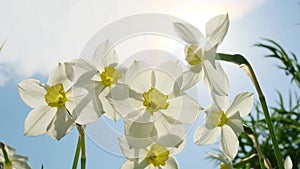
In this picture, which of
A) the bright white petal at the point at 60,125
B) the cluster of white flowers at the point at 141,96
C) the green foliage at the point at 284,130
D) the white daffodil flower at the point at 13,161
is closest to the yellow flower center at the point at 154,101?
the cluster of white flowers at the point at 141,96

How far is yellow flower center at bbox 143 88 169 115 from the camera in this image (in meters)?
0.45

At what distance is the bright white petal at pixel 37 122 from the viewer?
1.73 ft

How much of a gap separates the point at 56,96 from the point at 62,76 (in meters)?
0.03

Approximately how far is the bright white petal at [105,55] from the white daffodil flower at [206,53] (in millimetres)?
76

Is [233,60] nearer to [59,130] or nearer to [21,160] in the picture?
[59,130]

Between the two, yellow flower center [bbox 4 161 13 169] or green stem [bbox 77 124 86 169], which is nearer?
green stem [bbox 77 124 86 169]

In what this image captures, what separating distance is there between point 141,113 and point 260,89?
6.0 inches

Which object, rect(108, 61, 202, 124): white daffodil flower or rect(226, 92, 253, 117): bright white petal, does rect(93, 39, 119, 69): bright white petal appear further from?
rect(226, 92, 253, 117): bright white petal

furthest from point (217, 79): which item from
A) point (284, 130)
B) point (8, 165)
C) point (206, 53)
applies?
point (284, 130)

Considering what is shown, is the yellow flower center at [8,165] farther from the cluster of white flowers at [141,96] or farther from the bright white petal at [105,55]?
the bright white petal at [105,55]

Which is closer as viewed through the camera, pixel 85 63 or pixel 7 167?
pixel 85 63

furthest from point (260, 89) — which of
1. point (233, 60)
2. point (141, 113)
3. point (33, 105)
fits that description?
point (33, 105)

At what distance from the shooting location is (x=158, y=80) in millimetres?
456

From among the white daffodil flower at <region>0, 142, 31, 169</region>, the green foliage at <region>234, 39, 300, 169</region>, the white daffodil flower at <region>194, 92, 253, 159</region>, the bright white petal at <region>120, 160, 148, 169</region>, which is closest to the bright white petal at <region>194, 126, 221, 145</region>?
the white daffodil flower at <region>194, 92, 253, 159</region>
